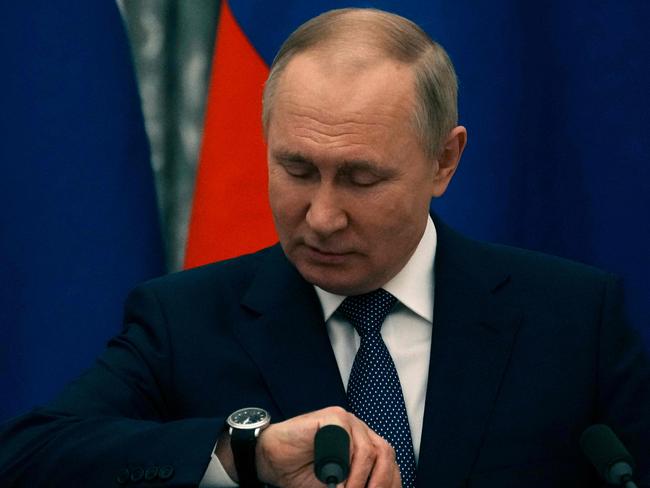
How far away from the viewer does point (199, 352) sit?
1896 mm

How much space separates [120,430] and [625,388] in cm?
90

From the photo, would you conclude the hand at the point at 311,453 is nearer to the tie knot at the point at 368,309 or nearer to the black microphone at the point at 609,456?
the black microphone at the point at 609,456

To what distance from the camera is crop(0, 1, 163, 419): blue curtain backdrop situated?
2373 millimetres

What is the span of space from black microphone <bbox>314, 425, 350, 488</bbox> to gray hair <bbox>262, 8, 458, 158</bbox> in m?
0.66

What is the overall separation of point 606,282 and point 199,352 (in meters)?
0.80

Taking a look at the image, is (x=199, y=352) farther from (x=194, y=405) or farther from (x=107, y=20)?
(x=107, y=20)

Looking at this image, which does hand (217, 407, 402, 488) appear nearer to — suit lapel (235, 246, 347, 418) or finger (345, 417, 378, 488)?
finger (345, 417, 378, 488)

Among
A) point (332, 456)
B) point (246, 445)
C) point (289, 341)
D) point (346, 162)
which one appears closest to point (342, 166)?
point (346, 162)

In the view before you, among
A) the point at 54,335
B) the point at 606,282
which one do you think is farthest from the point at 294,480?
the point at 54,335

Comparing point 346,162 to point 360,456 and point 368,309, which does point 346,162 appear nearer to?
point 368,309

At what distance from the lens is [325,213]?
1710 millimetres

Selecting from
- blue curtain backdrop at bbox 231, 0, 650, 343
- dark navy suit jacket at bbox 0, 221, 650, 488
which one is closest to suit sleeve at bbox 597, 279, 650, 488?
dark navy suit jacket at bbox 0, 221, 650, 488

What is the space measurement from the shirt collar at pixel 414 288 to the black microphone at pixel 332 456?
0.59 metres

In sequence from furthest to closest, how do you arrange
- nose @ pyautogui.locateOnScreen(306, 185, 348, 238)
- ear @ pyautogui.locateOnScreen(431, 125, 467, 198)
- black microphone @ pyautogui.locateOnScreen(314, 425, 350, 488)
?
ear @ pyautogui.locateOnScreen(431, 125, 467, 198), nose @ pyautogui.locateOnScreen(306, 185, 348, 238), black microphone @ pyautogui.locateOnScreen(314, 425, 350, 488)
